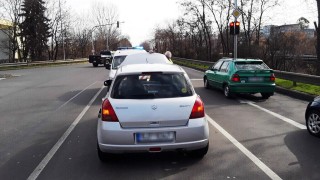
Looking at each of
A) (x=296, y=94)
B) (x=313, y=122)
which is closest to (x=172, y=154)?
(x=313, y=122)

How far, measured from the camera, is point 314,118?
23.2 feet

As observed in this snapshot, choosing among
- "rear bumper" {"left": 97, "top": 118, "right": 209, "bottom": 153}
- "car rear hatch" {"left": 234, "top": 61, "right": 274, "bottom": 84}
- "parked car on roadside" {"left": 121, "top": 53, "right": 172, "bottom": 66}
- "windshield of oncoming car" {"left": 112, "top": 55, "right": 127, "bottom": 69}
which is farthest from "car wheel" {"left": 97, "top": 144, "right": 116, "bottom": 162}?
"windshield of oncoming car" {"left": 112, "top": 55, "right": 127, "bottom": 69}

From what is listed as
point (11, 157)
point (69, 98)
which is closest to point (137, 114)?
point (11, 157)

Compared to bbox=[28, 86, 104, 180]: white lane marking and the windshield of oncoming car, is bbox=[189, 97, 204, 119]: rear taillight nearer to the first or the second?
bbox=[28, 86, 104, 180]: white lane marking

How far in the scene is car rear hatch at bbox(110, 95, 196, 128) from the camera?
503 centimetres

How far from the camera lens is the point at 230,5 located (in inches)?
1800

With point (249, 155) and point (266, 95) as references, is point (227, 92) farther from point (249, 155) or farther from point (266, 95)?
point (249, 155)

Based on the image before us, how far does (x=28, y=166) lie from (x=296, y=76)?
11.7 metres

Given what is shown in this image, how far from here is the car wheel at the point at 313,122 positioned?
6.95 meters

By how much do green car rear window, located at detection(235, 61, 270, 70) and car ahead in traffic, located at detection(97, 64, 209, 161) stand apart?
296 inches

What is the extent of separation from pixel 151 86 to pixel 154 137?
0.85m

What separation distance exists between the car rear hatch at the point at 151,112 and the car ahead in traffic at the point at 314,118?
3185 millimetres

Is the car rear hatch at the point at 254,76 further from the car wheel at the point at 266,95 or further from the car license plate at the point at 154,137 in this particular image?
the car license plate at the point at 154,137

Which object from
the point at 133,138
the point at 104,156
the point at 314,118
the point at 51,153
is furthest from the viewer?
the point at 314,118
